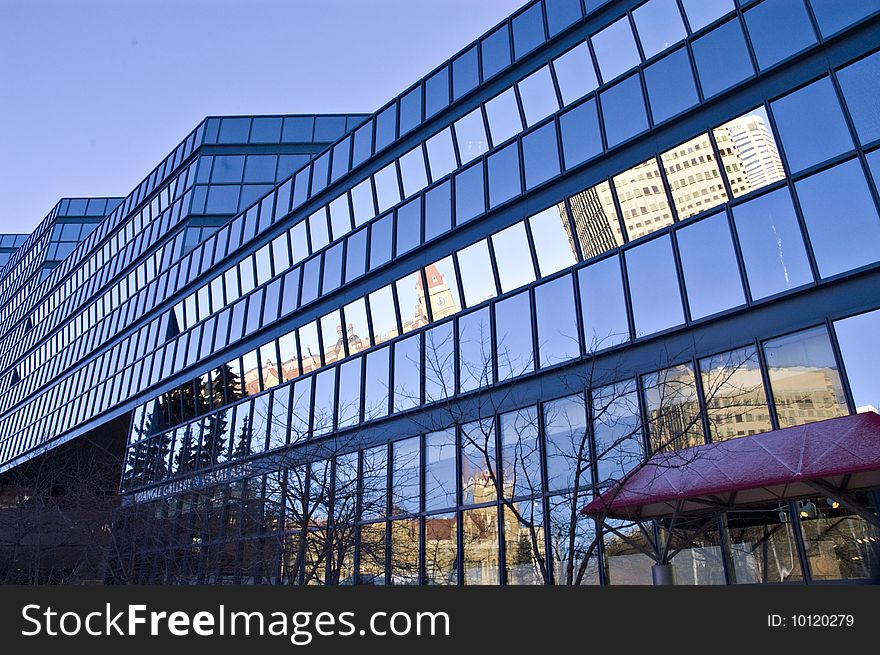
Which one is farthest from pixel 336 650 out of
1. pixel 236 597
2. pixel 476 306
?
pixel 476 306

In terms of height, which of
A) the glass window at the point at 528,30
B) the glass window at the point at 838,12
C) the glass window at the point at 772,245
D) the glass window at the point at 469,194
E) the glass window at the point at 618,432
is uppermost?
the glass window at the point at 528,30

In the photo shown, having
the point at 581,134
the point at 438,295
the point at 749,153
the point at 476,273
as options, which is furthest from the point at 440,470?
the point at 749,153

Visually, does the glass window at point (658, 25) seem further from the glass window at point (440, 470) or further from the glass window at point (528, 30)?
the glass window at point (440, 470)

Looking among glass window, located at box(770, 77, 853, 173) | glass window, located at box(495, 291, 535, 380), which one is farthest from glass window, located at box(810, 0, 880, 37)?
glass window, located at box(495, 291, 535, 380)

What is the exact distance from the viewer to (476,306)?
20875 mm

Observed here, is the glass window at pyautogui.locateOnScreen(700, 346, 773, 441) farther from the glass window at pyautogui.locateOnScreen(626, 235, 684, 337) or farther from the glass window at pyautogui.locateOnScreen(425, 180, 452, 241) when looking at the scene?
the glass window at pyautogui.locateOnScreen(425, 180, 452, 241)

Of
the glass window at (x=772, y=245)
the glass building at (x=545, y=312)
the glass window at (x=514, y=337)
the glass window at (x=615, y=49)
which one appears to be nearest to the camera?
the glass building at (x=545, y=312)

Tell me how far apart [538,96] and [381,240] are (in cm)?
707

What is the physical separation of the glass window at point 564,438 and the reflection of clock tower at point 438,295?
16.7ft

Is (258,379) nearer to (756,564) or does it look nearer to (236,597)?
(756,564)

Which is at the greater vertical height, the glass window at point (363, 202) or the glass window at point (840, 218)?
the glass window at point (363, 202)

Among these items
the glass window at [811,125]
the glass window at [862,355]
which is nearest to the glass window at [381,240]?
the glass window at [811,125]

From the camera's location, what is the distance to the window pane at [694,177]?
16.3 m

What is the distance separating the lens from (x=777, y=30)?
16078 millimetres
